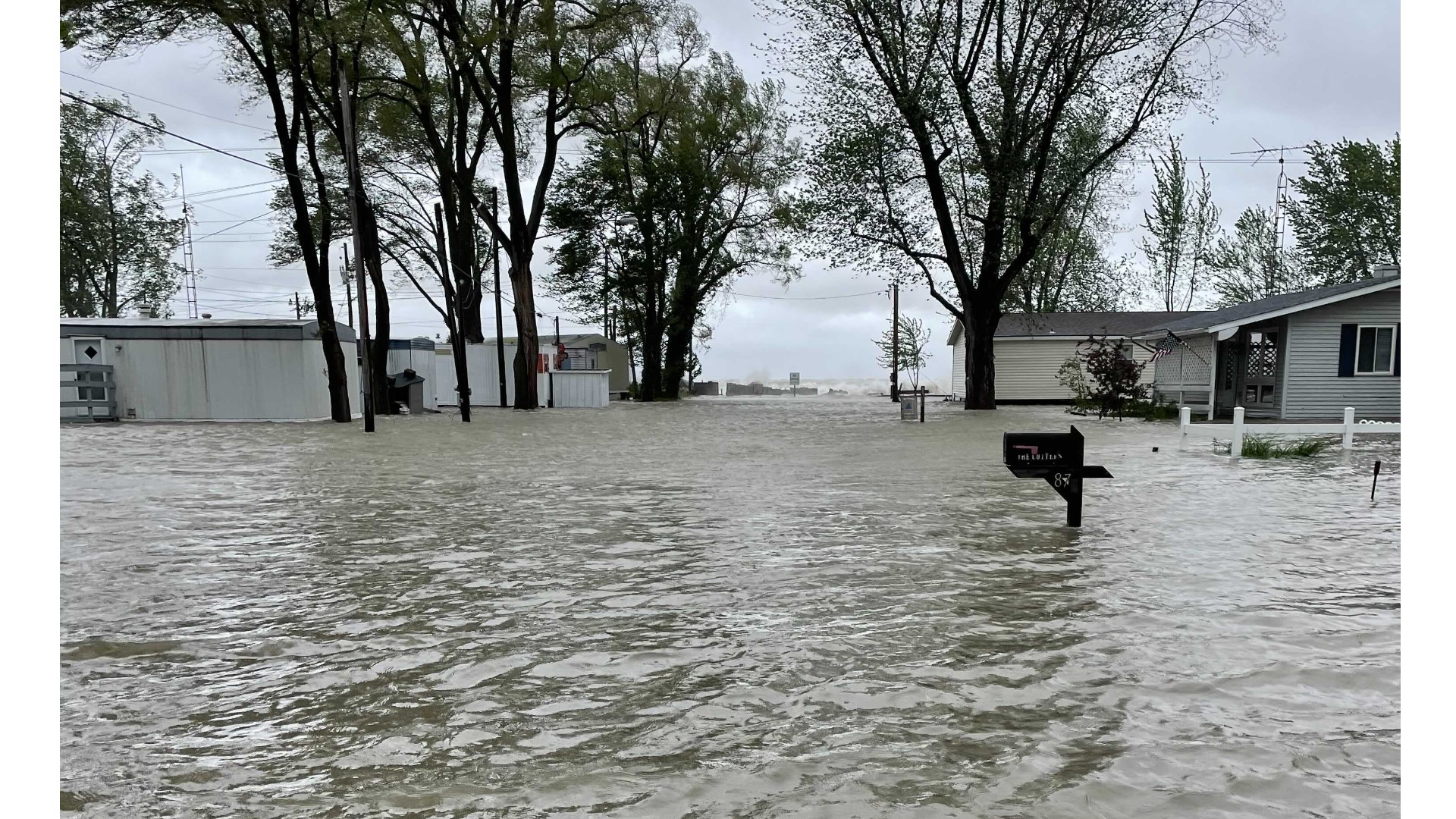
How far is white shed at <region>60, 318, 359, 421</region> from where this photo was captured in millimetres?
26406

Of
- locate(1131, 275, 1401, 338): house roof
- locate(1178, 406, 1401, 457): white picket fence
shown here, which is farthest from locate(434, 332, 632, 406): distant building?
locate(1178, 406, 1401, 457): white picket fence

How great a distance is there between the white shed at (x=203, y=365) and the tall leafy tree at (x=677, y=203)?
70.0 ft

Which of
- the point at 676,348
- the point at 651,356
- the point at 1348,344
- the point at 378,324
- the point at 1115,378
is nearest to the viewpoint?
the point at 1348,344

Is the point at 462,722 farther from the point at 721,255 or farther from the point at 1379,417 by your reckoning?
the point at 721,255

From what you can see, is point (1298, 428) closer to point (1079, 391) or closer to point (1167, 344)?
point (1079, 391)

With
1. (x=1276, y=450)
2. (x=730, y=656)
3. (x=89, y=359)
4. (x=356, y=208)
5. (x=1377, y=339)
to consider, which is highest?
(x=356, y=208)

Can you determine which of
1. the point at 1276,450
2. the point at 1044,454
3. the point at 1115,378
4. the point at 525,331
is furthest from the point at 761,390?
the point at 1044,454

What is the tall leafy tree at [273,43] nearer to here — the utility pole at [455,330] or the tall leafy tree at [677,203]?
the utility pole at [455,330]

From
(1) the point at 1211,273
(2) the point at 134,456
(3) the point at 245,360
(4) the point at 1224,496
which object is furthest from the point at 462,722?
(1) the point at 1211,273

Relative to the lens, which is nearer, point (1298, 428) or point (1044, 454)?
point (1044, 454)

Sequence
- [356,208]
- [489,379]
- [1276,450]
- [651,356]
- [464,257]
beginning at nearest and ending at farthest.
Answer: [1276,450]
[356,208]
[464,257]
[489,379]
[651,356]

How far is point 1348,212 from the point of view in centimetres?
4659

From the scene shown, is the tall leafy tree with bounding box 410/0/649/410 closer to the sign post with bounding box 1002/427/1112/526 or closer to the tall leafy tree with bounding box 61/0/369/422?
the tall leafy tree with bounding box 61/0/369/422

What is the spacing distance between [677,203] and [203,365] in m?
24.4
